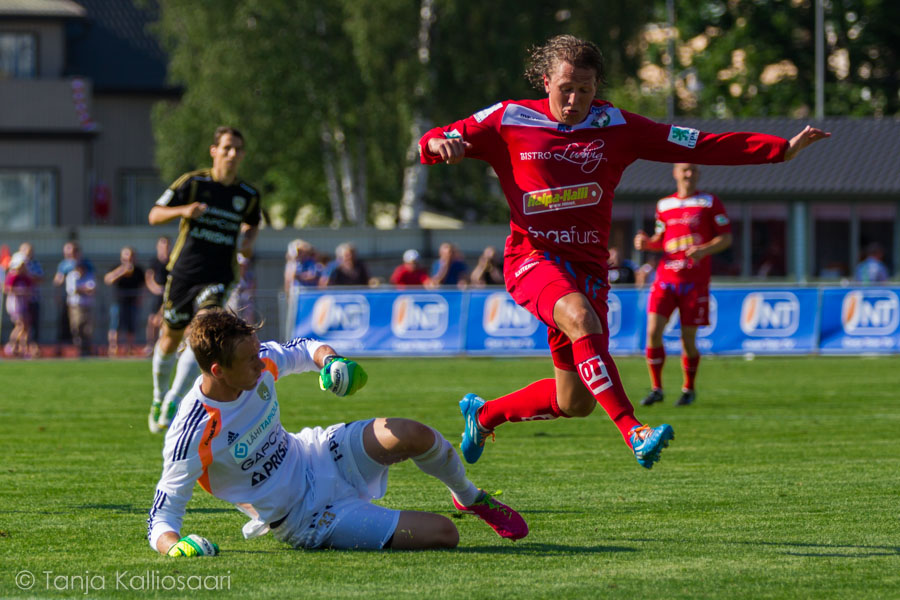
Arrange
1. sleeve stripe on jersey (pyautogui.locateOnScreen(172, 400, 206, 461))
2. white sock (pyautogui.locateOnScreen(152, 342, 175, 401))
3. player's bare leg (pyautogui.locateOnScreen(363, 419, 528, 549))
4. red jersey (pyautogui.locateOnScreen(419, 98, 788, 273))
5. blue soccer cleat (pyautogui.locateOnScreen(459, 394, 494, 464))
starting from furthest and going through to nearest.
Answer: white sock (pyautogui.locateOnScreen(152, 342, 175, 401)), blue soccer cleat (pyautogui.locateOnScreen(459, 394, 494, 464)), red jersey (pyautogui.locateOnScreen(419, 98, 788, 273)), player's bare leg (pyautogui.locateOnScreen(363, 419, 528, 549)), sleeve stripe on jersey (pyautogui.locateOnScreen(172, 400, 206, 461))

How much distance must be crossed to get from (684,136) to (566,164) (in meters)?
0.61

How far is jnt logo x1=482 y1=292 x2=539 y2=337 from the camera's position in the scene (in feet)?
71.8

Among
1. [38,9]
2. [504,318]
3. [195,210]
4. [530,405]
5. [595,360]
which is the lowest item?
[504,318]

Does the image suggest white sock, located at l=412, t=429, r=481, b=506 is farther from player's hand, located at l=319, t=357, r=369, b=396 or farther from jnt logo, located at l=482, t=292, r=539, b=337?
jnt logo, located at l=482, t=292, r=539, b=337

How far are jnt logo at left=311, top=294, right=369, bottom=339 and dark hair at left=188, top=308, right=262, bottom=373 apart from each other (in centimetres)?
1667

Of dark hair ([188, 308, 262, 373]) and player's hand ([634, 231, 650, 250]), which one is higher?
player's hand ([634, 231, 650, 250])

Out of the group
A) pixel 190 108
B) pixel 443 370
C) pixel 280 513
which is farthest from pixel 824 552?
pixel 190 108

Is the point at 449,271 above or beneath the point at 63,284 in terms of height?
above

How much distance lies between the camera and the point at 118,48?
42.5 metres

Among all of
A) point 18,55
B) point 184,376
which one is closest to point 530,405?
point 184,376

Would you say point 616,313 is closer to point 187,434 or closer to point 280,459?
point 280,459

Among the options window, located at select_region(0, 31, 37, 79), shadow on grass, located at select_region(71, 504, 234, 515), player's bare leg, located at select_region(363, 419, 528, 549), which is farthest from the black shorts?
window, located at select_region(0, 31, 37, 79)

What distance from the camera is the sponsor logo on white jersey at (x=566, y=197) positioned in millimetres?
6984

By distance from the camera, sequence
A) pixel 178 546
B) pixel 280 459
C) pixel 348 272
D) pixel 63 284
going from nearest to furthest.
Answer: pixel 178 546
pixel 280 459
pixel 348 272
pixel 63 284
